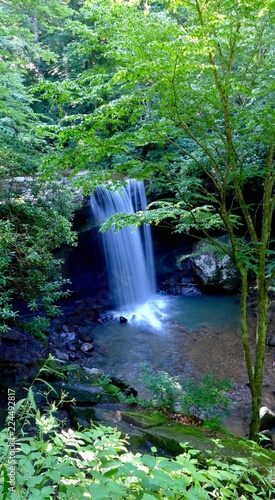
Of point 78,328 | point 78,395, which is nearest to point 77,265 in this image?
point 78,328

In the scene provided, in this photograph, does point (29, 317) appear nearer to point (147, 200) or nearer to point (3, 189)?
point (3, 189)

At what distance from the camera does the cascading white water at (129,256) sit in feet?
35.6

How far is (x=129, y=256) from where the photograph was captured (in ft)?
38.7

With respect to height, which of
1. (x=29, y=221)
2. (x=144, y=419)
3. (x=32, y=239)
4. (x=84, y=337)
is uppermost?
(x=29, y=221)

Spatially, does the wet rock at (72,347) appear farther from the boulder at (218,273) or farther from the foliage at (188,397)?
the boulder at (218,273)

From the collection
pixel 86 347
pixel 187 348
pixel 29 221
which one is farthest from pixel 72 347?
pixel 29 221

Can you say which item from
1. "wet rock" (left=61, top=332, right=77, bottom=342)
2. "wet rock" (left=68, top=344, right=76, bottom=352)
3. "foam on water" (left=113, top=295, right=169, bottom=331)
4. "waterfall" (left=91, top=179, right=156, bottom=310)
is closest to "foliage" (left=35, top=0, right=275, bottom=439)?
"wet rock" (left=68, top=344, right=76, bottom=352)

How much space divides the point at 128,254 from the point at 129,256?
90 mm

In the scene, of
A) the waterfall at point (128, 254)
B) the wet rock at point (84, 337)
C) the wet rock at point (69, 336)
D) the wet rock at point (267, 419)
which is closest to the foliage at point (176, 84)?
the wet rock at point (267, 419)

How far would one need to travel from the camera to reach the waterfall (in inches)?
440

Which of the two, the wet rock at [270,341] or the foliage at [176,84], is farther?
the wet rock at [270,341]

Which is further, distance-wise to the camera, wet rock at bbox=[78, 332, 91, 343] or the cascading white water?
the cascading white water

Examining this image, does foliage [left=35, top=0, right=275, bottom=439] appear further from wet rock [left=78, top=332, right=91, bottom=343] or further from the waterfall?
the waterfall

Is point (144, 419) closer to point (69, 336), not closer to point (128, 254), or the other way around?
point (69, 336)
